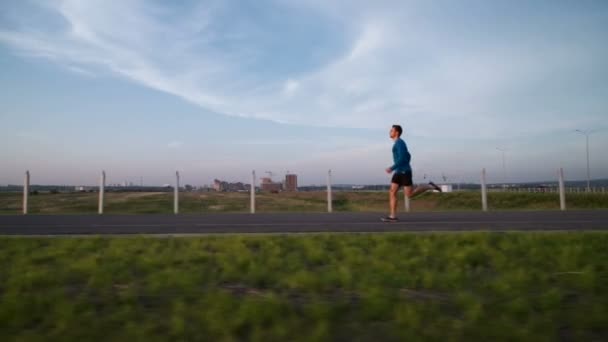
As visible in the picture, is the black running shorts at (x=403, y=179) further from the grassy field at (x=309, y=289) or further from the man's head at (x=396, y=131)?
the grassy field at (x=309, y=289)

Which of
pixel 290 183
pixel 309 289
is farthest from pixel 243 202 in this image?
pixel 309 289

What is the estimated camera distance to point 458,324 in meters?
2.92

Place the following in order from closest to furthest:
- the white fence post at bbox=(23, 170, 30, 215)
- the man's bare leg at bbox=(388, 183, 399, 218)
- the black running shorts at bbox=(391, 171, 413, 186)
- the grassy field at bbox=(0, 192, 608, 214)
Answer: the man's bare leg at bbox=(388, 183, 399, 218) → the black running shorts at bbox=(391, 171, 413, 186) → the white fence post at bbox=(23, 170, 30, 215) → the grassy field at bbox=(0, 192, 608, 214)

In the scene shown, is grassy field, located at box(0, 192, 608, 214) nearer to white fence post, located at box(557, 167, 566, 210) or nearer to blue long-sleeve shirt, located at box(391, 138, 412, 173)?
white fence post, located at box(557, 167, 566, 210)

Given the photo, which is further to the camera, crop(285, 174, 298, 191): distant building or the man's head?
crop(285, 174, 298, 191): distant building

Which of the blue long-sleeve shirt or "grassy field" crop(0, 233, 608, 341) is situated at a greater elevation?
the blue long-sleeve shirt

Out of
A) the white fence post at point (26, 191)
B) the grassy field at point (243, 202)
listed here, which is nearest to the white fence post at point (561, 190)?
the grassy field at point (243, 202)

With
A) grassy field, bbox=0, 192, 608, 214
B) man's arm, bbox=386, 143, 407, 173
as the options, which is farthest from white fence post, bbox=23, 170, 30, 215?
man's arm, bbox=386, 143, 407, 173

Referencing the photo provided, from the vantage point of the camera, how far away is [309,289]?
3.79 meters

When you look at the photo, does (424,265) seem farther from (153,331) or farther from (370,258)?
(153,331)

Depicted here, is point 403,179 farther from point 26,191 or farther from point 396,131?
point 26,191

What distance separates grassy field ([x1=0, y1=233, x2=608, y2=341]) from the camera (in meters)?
2.84

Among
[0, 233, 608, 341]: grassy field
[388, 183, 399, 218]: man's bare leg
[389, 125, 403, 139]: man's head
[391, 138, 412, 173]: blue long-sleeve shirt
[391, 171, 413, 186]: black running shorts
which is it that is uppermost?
[389, 125, 403, 139]: man's head

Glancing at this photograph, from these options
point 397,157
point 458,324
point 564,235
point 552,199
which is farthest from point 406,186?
point 552,199
